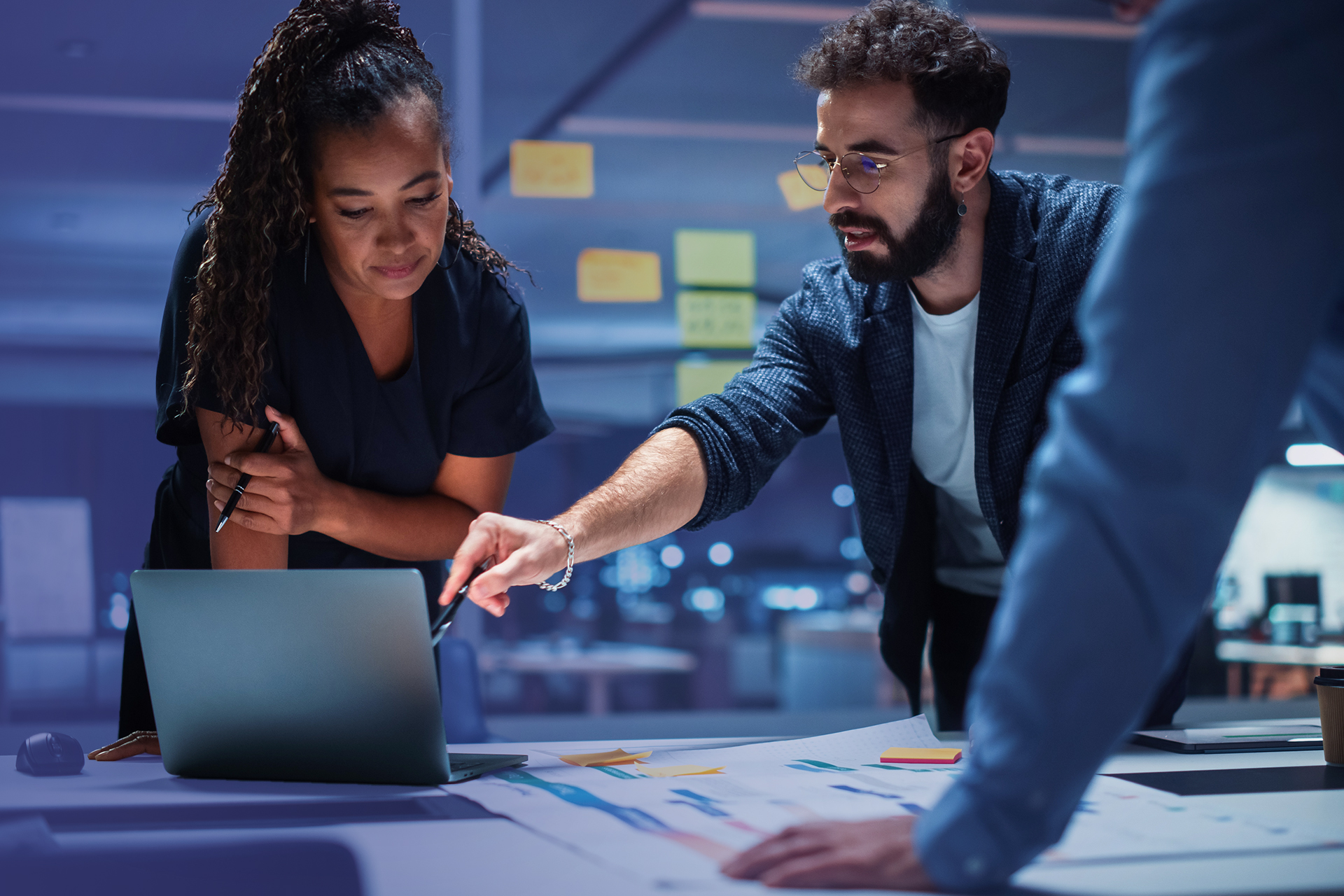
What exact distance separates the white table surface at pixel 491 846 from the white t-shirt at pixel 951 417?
1.90 feet

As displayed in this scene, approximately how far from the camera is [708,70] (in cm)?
339

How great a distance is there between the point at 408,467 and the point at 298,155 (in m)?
0.41

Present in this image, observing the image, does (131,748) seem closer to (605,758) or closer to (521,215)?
(605,758)

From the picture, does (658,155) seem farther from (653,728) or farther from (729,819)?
(729,819)

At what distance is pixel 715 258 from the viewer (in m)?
3.36

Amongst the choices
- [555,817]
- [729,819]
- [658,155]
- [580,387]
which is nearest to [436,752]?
[555,817]

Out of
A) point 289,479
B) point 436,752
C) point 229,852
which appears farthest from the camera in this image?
point 289,479

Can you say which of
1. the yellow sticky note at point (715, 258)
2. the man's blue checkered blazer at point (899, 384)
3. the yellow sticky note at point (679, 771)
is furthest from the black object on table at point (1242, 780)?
the yellow sticky note at point (715, 258)

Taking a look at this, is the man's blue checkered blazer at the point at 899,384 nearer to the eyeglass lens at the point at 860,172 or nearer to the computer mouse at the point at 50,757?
the eyeglass lens at the point at 860,172

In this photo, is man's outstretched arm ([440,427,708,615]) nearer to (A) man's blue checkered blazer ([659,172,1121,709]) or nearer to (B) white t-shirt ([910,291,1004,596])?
(A) man's blue checkered blazer ([659,172,1121,709])

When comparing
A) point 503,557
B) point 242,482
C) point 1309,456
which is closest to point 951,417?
point 503,557

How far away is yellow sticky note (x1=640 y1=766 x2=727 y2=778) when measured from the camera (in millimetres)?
1079

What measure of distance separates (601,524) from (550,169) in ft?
6.79

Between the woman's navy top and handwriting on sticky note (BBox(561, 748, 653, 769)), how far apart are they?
44cm
